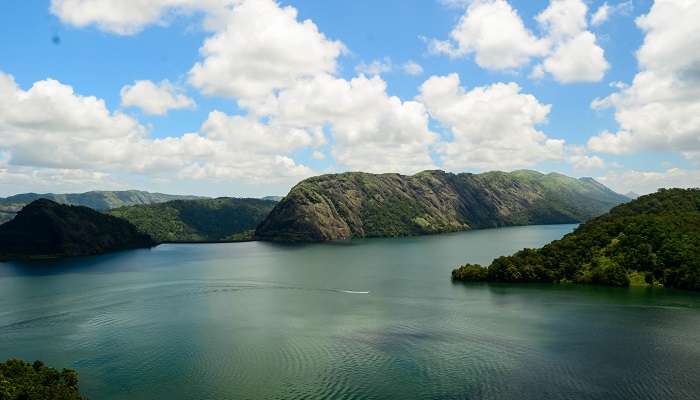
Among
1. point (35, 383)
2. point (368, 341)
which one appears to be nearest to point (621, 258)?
point (368, 341)

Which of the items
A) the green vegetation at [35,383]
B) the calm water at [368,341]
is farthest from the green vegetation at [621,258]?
the green vegetation at [35,383]

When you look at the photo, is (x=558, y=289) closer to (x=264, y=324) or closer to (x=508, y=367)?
(x=508, y=367)

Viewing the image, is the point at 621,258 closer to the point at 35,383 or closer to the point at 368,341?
the point at 368,341

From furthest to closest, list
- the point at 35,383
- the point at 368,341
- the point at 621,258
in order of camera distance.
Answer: the point at 621,258
the point at 368,341
the point at 35,383

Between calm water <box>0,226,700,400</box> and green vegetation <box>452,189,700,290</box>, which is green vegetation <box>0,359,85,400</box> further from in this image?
green vegetation <box>452,189,700,290</box>

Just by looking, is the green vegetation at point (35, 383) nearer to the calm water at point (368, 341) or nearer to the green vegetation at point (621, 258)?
the calm water at point (368, 341)

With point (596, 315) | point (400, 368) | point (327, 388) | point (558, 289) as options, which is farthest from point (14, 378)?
point (558, 289)

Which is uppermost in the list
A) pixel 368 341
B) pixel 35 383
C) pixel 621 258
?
pixel 621 258
